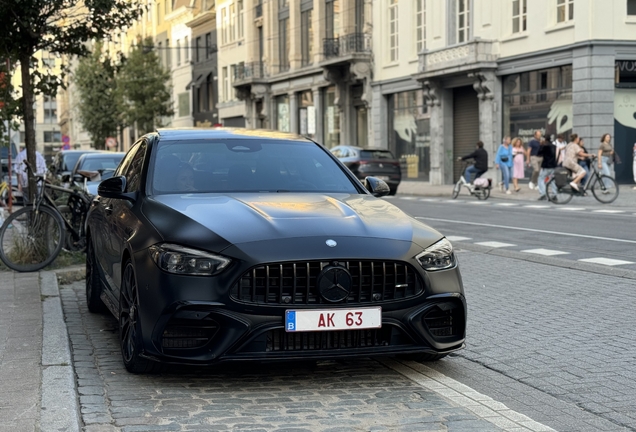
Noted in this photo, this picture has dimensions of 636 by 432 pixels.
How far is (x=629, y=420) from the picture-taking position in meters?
5.02

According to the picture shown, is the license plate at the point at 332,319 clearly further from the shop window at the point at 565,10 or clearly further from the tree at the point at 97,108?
the tree at the point at 97,108

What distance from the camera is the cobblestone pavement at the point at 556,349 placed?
533 cm

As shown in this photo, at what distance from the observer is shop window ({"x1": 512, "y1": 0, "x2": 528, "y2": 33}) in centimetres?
3447

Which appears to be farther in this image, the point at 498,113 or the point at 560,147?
the point at 498,113

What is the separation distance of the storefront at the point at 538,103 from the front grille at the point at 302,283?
2603 cm

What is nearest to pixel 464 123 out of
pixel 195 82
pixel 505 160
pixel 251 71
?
pixel 505 160

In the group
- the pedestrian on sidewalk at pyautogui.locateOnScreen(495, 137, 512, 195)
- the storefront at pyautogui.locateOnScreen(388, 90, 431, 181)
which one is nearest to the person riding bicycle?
the pedestrian on sidewalk at pyautogui.locateOnScreen(495, 137, 512, 195)

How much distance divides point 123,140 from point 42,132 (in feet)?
195

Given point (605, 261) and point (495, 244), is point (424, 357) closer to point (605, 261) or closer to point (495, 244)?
point (605, 261)

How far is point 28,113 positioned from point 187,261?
26.4 feet

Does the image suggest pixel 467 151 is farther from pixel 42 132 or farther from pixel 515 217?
pixel 42 132

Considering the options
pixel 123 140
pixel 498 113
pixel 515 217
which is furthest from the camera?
pixel 123 140

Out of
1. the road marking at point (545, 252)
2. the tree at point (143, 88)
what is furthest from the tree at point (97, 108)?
the road marking at point (545, 252)

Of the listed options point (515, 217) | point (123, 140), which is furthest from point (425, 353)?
point (123, 140)
